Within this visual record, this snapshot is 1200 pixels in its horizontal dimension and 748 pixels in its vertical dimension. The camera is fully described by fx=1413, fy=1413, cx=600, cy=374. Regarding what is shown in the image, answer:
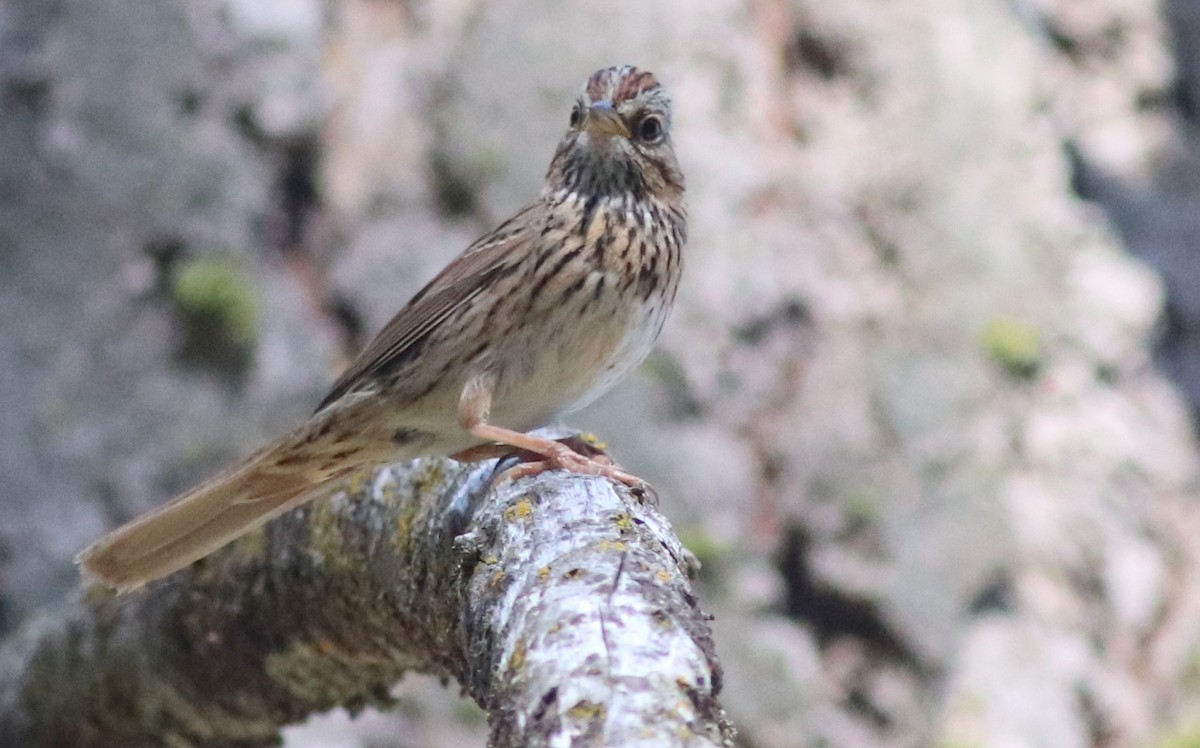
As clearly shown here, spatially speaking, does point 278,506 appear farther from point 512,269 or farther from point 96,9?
point 96,9

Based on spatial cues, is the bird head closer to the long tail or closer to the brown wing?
the brown wing

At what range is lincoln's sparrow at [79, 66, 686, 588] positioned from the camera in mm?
3385

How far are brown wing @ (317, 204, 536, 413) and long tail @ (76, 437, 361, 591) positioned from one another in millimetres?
181

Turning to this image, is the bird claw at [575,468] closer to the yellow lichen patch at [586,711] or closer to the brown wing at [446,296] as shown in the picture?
the brown wing at [446,296]

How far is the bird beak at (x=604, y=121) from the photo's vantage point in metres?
3.67

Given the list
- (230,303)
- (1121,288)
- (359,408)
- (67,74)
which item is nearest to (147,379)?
(230,303)

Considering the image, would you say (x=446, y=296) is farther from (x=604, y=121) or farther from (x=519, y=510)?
(x=519, y=510)

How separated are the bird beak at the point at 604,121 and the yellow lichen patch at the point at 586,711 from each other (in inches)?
87.9

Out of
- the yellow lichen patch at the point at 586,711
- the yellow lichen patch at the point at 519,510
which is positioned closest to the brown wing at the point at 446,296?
the yellow lichen patch at the point at 519,510

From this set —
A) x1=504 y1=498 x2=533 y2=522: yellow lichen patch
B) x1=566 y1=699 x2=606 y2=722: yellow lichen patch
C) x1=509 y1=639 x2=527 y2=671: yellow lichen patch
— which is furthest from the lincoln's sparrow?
x1=566 y1=699 x2=606 y2=722: yellow lichen patch

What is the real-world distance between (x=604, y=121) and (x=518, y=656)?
2.05 metres

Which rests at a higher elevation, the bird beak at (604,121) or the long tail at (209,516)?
the bird beak at (604,121)

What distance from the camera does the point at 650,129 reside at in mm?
3791

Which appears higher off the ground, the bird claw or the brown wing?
the brown wing
